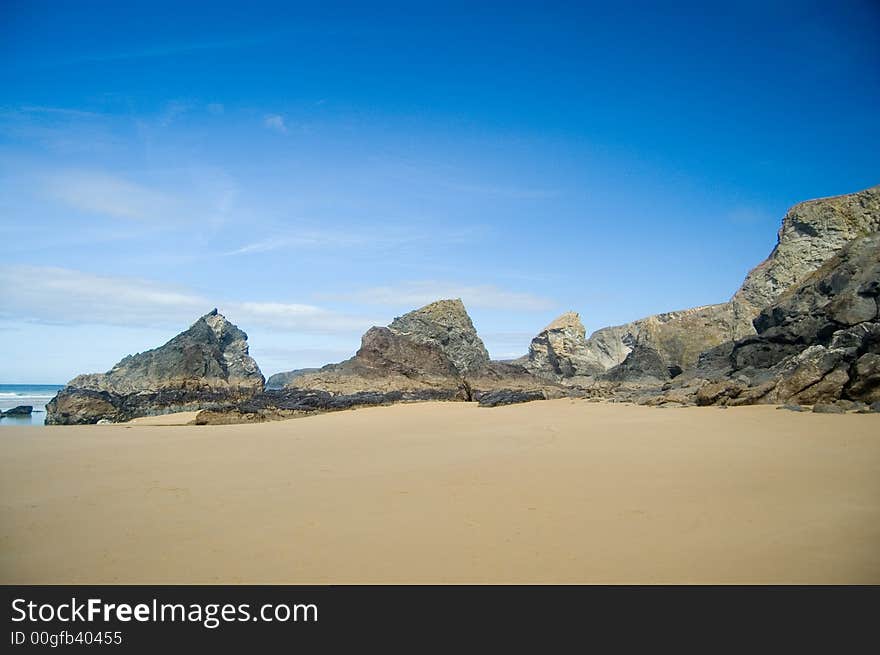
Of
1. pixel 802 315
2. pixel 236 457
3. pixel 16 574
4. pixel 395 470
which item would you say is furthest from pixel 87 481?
pixel 802 315

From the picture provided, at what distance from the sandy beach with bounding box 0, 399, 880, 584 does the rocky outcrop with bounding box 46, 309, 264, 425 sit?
50.8 ft

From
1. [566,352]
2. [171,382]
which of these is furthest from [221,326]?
[566,352]

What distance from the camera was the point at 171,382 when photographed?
28.1m

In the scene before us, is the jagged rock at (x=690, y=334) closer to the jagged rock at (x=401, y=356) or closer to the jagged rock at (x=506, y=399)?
the jagged rock at (x=401, y=356)

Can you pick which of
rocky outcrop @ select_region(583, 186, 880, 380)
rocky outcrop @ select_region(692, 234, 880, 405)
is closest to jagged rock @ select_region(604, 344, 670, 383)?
rocky outcrop @ select_region(583, 186, 880, 380)

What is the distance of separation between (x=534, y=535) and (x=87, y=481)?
204 inches

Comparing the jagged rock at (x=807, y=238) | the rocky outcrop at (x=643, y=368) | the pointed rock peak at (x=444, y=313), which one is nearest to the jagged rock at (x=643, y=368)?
the rocky outcrop at (x=643, y=368)

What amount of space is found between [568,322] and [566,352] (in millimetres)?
3201

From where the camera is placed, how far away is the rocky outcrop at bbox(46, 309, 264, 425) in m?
21.6

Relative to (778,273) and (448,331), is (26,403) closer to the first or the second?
(448,331)

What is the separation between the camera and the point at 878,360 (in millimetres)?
9969
